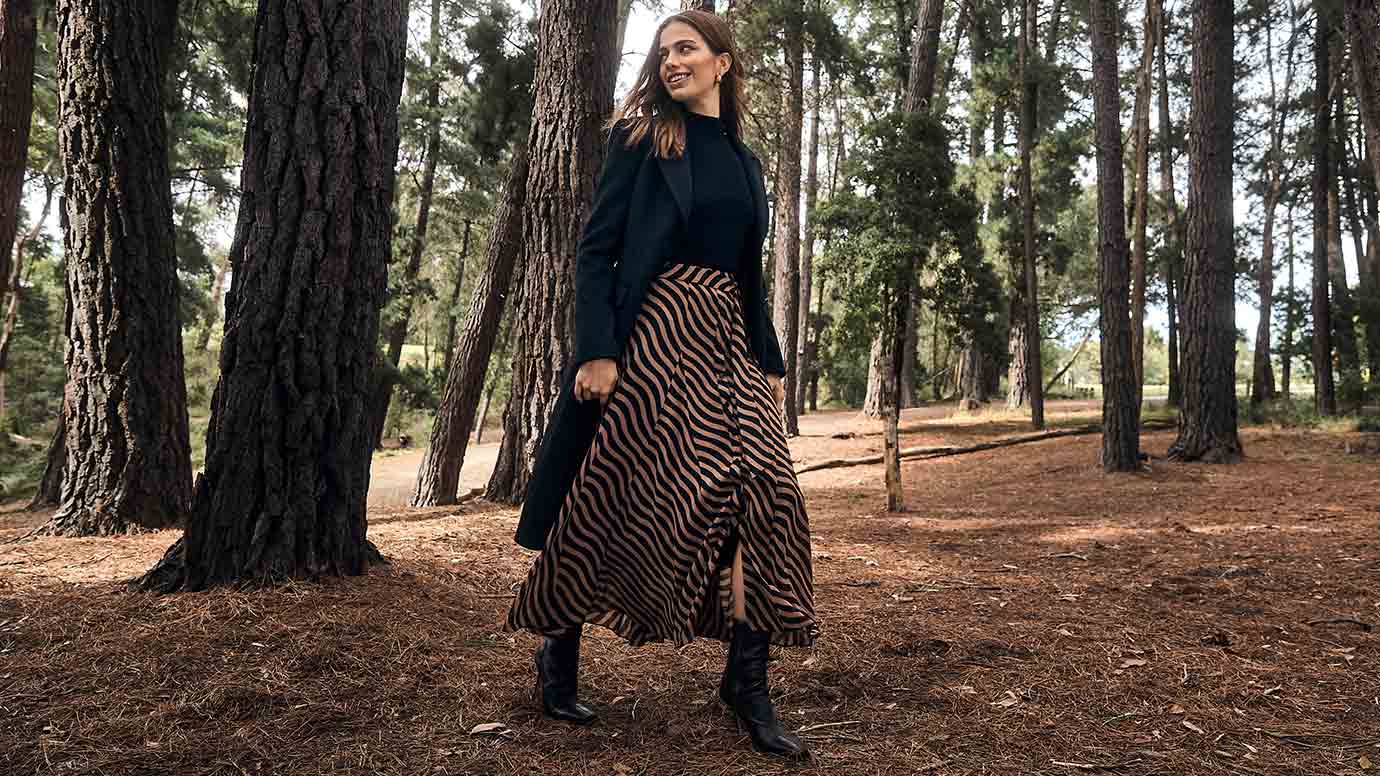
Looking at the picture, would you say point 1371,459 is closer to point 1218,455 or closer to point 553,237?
point 1218,455

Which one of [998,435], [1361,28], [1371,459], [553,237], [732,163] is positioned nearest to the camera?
[732,163]

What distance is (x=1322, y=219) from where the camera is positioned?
17.4m

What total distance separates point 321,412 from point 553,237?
331 centimetres

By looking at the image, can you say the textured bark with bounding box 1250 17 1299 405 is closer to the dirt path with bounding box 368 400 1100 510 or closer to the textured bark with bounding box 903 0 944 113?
the dirt path with bounding box 368 400 1100 510

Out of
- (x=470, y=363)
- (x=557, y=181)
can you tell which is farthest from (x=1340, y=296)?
(x=557, y=181)

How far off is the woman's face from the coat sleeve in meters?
0.23

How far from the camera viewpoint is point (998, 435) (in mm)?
16047

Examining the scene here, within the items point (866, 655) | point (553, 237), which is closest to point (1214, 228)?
point (553, 237)

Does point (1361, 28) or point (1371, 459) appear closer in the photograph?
point (1361, 28)

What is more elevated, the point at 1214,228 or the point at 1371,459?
the point at 1214,228

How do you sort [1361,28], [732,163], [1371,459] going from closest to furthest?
1. [732,163]
2. [1361,28]
3. [1371,459]

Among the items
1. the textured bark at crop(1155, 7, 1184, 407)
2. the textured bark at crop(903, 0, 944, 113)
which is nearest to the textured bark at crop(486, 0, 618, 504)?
the textured bark at crop(903, 0, 944, 113)

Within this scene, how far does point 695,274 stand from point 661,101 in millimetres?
605

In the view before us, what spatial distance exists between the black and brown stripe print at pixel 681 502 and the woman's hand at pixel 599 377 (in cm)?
3
